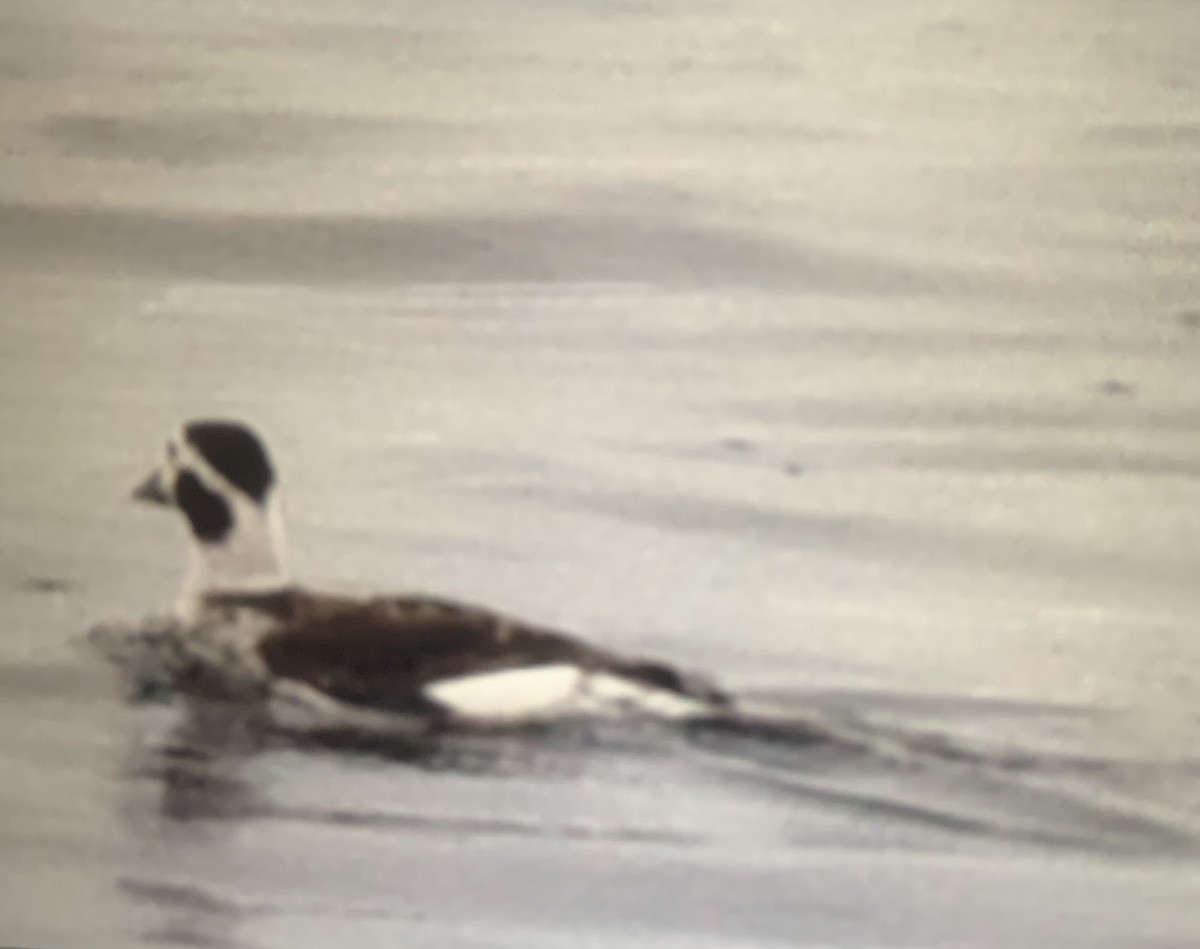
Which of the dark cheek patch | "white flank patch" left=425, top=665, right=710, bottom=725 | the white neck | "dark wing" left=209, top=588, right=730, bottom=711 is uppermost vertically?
the dark cheek patch

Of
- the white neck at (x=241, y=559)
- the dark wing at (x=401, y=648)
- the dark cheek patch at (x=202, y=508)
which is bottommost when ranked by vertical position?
the dark wing at (x=401, y=648)

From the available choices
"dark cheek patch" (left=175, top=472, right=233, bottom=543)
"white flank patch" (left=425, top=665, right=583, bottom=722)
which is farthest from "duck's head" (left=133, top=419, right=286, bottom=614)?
"white flank patch" (left=425, top=665, right=583, bottom=722)

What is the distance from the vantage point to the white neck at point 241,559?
76 centimetres

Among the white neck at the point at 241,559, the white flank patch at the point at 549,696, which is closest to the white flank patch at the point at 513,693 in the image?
the white flank patch at the point at 549,696

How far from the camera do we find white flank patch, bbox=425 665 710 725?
0.74 meters

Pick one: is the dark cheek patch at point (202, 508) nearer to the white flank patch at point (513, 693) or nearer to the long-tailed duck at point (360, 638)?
the long-tailed duck at point (360, 638)

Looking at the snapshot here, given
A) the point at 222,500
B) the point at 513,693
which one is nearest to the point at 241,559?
the point at 222,500

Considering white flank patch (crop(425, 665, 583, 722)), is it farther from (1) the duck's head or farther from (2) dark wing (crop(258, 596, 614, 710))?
(1) the duck's head

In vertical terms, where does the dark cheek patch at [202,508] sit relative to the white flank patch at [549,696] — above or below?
above

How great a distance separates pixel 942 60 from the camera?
0.76 metres

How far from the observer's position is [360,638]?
0.75 meters

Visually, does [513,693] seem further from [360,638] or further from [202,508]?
[202,508]

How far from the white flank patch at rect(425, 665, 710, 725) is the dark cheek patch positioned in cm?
17

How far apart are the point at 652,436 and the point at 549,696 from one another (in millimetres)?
174
